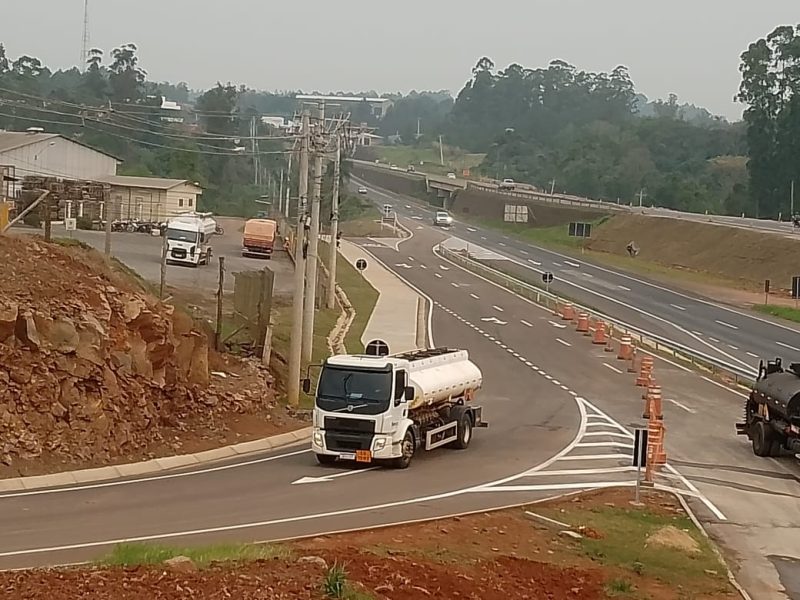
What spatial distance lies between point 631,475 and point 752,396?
19.4 ft

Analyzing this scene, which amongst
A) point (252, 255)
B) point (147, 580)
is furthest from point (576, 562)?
point (252, 255)

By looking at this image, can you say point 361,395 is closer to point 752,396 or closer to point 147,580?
point 752,396

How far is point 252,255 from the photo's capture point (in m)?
70.8

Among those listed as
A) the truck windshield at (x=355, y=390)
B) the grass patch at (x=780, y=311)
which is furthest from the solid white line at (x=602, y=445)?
the grass patch at (x=780, y=311)

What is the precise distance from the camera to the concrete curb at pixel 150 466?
23.0 m

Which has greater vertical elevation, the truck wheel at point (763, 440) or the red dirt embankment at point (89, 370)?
the red dirt embankment at point (89, 370)

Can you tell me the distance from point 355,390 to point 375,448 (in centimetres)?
130

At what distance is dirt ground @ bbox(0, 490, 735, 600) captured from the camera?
1143cm

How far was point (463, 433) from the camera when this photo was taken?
2925 cm

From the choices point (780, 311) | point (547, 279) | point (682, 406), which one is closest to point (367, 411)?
point (682, 406)

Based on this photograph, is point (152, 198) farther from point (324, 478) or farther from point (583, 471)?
point (324, 478)

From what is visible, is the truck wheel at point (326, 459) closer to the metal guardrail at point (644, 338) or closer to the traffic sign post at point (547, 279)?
the metal guardrail at point (644, 338)

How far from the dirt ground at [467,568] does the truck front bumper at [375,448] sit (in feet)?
13.5

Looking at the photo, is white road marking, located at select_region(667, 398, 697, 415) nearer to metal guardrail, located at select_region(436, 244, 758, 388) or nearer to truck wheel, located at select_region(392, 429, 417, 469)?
metal guardrail, located at select_region(436, 244, 758, 388)
